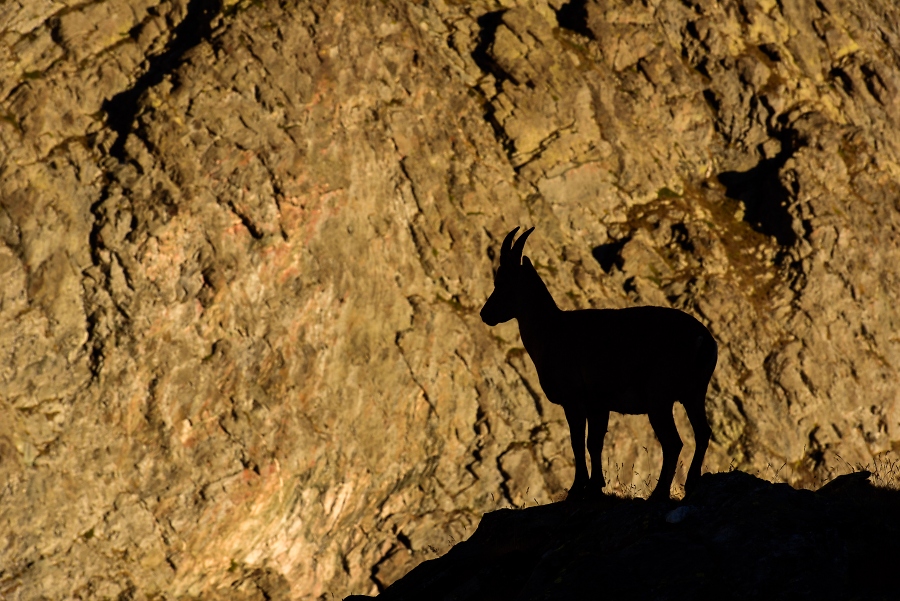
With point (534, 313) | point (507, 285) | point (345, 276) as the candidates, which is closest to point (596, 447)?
point (534, 313)

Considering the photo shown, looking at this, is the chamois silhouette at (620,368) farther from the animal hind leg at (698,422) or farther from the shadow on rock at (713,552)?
the shadow on rock at (713,552)

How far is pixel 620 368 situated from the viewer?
14180 mm

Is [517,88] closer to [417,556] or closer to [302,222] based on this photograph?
[302,222]

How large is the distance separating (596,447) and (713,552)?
163 inches

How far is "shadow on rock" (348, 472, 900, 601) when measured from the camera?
9875 mm

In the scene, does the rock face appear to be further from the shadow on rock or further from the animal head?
the shadow on rock

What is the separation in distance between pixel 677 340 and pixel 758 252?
157ft

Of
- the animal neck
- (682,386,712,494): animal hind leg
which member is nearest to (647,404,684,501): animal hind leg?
(682,386,712,494): animal hind leg

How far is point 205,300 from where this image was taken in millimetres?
47562

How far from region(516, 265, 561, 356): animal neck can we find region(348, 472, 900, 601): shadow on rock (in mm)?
2889

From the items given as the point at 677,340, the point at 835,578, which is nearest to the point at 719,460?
the point at 677,340

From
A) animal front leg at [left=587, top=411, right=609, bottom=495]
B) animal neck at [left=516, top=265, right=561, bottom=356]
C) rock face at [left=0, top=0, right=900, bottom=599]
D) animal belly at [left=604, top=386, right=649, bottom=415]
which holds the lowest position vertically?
rock face at [left=0, top=0, right=900, bottom=599]

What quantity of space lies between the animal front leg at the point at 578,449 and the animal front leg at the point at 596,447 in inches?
4.5

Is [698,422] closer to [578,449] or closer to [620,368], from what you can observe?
[620,368]
